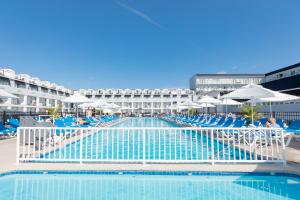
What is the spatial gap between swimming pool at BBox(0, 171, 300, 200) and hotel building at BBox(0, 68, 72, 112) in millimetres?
27867

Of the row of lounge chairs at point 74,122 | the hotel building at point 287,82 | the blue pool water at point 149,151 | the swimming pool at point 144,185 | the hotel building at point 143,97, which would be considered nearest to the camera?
the swimming pool at point 144,185

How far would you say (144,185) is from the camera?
13.5ft

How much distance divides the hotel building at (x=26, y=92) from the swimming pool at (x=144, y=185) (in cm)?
2787

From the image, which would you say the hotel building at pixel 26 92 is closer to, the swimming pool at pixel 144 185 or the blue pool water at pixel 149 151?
the blue pool water at pixel 149 151

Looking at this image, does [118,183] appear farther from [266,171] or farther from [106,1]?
[106,1]

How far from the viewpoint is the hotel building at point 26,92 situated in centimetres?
3060

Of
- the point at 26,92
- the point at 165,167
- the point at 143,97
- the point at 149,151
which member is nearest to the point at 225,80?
the point at 143,97

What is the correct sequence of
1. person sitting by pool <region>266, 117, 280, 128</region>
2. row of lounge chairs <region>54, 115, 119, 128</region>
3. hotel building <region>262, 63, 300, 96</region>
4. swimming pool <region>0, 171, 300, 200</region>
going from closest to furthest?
swimming pool <region>0, 171, 300, 200</region>, person sitting by pool <region>266, 117, 280, 128</region>, row of lounge chairs <region>54, 115, 119, 128</region>, hotel building <region>262, 63, 300, 96</region>

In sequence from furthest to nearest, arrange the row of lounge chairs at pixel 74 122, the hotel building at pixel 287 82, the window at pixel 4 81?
the window at pixel 4 81 → the hotel building at pixel 287 82 → the row of lounge chairs at pixel 74 122

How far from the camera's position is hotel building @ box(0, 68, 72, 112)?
100 feet

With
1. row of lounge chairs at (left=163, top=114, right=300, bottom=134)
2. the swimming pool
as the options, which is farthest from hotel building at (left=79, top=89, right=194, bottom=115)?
the swimming pool

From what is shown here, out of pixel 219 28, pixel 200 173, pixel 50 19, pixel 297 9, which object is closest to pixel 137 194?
pixel 200 173

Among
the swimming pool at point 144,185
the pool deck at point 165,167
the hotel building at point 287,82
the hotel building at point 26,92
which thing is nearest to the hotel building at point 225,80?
the hotel building at point 287,82

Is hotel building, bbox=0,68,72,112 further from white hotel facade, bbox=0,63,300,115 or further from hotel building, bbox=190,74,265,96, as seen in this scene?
hotel building, bbox=190,74,265,96
